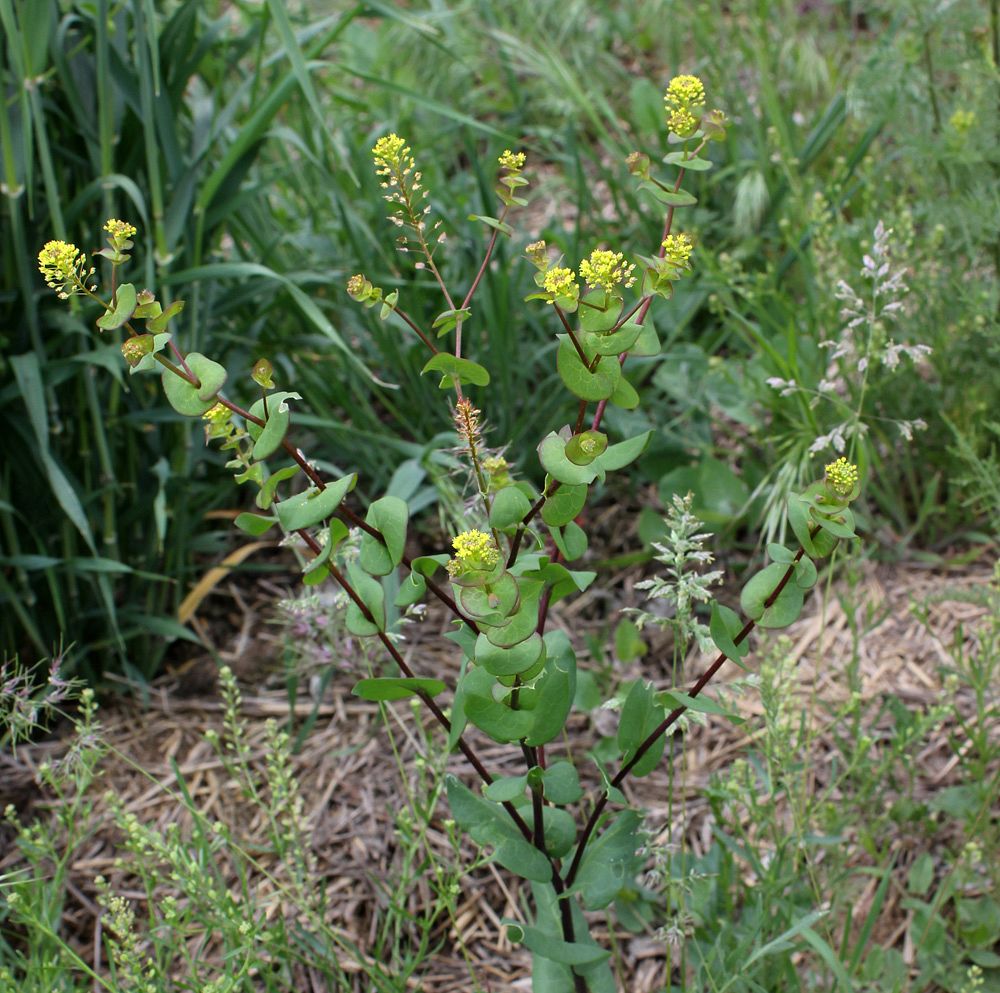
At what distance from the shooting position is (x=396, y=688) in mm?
1179

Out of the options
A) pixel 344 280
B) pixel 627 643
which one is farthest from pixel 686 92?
pixel 344 280

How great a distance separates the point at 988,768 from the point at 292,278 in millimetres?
1455

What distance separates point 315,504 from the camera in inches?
41.8

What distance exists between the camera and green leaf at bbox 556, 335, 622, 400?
1.08 metres

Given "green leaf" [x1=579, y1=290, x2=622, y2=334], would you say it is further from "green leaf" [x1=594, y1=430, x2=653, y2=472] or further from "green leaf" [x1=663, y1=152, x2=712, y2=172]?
"green leaf" [x1=663, y1=152, x2=712, y2=172]

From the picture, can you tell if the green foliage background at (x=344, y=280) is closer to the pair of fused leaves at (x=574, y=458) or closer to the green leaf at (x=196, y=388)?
the green leaf at (x=196, y=388)

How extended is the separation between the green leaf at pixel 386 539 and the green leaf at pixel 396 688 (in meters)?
0.12

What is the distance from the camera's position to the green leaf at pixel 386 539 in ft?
3.64

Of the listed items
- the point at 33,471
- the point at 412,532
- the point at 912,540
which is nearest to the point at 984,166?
the point at 912,540

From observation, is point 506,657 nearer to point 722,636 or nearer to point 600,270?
point 722,636

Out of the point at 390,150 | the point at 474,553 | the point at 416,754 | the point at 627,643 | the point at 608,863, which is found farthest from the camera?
the point at 627,643

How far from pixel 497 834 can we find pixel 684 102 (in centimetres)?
79

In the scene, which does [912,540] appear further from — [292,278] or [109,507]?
[109,507]

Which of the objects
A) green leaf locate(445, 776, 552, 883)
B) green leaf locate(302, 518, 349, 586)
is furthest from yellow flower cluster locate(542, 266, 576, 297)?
green leaf locate(445, 776, 552, 883)
